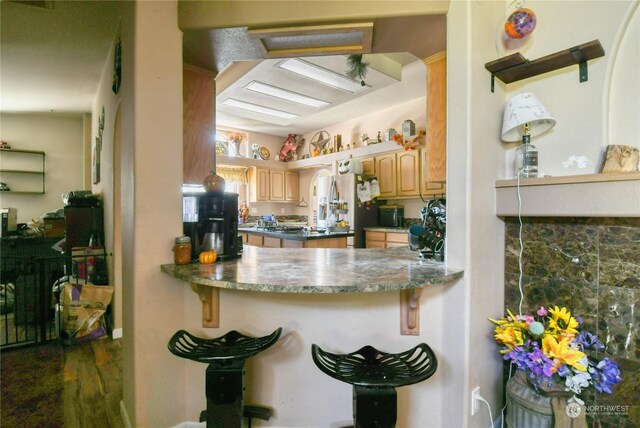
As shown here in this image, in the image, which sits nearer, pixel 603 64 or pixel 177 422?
pixel 603 64

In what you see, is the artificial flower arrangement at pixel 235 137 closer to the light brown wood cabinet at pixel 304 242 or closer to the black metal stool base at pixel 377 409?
the light brown wood cabinet at pixel 304 242

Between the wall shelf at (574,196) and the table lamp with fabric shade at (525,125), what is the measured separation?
0.10 metres

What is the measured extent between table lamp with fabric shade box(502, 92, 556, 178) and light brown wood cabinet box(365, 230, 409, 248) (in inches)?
117

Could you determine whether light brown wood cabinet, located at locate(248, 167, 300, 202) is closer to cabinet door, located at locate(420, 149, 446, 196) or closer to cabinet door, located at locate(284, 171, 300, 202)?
cabinet door, located at locate(284, 171, 300, 202)

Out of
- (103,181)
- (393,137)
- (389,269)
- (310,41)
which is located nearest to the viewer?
(389,269)

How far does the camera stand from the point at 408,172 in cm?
476

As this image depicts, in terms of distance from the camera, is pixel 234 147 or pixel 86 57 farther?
pixel 234 147

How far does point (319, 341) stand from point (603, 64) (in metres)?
1.87

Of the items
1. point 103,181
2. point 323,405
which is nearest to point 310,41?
point 323,405

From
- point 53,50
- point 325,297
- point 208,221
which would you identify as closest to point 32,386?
point 208,221

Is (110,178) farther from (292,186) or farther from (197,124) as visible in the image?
(292,186)

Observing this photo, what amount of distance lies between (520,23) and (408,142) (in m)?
3.29

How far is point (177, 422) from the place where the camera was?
5.26 feet

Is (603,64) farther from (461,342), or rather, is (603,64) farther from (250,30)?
(250,30)
